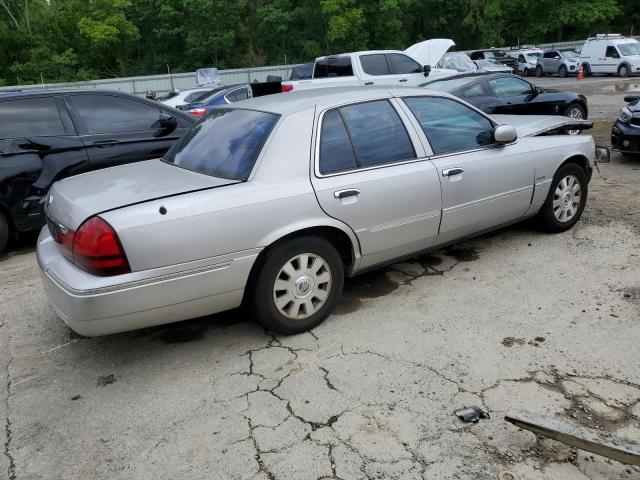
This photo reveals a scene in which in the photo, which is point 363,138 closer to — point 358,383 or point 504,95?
point 358,383

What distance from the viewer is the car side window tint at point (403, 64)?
44.8ft

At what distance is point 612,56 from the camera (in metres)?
27.3

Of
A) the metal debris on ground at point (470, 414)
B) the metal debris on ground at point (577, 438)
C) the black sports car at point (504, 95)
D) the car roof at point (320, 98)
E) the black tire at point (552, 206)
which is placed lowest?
the metal debris on ground at point (470, 414)

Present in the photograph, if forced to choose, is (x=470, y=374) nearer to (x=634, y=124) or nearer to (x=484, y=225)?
(x=484, y=225)

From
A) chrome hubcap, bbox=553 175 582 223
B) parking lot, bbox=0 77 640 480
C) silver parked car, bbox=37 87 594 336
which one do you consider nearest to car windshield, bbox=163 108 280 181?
silver parked car, bbox=37 87 594 336

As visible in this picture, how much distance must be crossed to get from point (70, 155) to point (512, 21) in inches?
2106

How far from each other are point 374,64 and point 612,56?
19.6 m

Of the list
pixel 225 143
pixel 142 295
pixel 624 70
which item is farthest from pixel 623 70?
pixel 142 295

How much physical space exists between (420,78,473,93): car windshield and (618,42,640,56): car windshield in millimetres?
21839

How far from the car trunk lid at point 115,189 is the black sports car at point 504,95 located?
6846mm

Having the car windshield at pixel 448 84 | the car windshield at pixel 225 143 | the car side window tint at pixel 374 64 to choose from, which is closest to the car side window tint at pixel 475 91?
the car windshield at pixel 448 84

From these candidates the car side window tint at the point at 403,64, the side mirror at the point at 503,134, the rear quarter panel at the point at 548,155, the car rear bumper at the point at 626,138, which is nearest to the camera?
the side mirror at the point at 503,134

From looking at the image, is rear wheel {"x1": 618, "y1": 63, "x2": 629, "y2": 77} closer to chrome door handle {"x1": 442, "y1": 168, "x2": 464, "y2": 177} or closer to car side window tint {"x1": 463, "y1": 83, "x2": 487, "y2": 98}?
car side window tint {"x1": 463, "y1": 83, "x2": 487, "y2": 98}

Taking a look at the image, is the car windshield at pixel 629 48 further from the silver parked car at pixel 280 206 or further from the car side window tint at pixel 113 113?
the car side window tint at pixel 113 113
